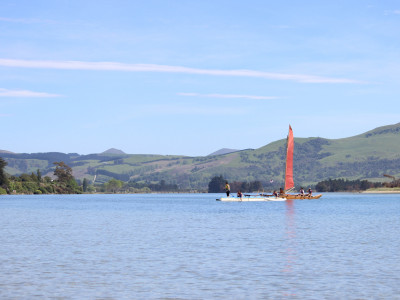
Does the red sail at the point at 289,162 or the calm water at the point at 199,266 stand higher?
the red sail at the point at 289,162

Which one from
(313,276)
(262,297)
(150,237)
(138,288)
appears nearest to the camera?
(262,297)

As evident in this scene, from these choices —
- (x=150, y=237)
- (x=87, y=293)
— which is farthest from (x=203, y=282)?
(x=150, y=237)

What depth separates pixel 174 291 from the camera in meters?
29.8

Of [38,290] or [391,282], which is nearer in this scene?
[38,290]

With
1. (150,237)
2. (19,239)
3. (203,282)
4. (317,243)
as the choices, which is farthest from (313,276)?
(19,239)

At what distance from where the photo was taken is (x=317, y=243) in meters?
53.4

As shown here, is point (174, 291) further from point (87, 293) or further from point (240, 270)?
point (240, 270)

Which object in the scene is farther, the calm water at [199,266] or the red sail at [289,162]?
the red sail at [289,162]

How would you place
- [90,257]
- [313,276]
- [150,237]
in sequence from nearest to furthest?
[313,276], [90,257], [150,237]

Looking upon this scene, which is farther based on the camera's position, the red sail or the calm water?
the red sail

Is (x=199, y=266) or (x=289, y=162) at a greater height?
(x=289, y=162)

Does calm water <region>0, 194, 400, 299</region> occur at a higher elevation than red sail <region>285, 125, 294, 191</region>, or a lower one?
lower

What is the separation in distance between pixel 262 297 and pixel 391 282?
25.7 feet

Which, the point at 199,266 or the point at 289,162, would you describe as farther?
the point at 289,162
